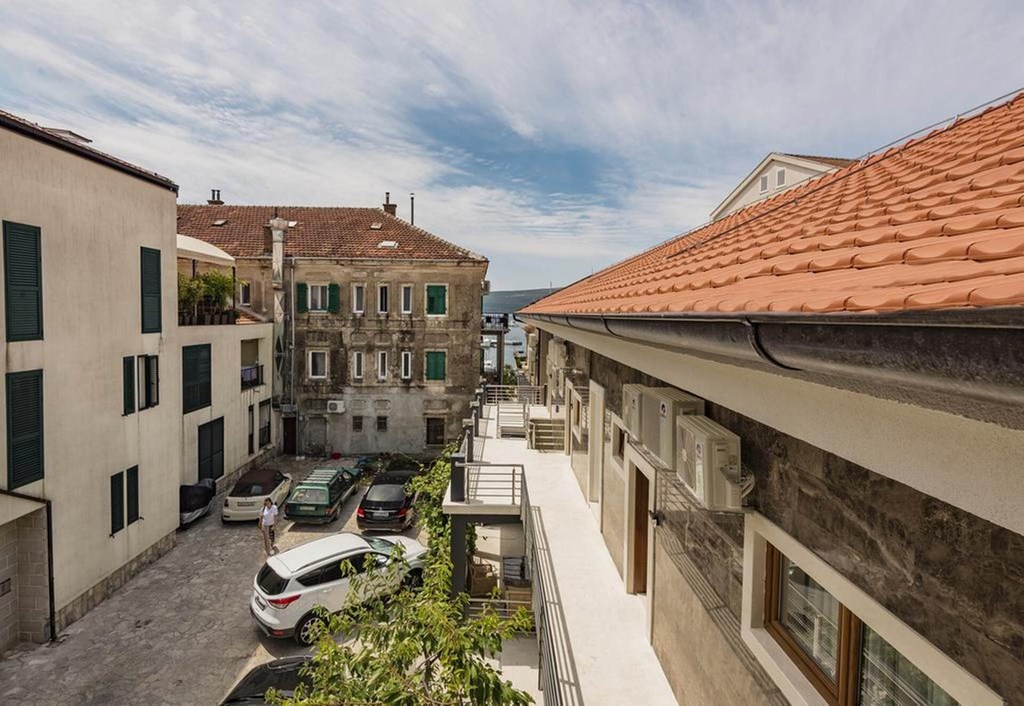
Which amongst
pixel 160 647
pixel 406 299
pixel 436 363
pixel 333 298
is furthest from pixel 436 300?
pixel 160 647

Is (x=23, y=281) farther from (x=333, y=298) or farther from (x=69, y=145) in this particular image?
(x=333, y=298)

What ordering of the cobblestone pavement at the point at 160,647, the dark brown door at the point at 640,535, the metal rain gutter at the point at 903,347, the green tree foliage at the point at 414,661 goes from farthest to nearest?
the cobblestone pavement at the point at 160,647, the dark brown door at the point at 640,535, the green tree foliage at the point at 414,661, the metal rain gutter at the point at 903,347

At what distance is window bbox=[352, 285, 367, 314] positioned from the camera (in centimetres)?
2348

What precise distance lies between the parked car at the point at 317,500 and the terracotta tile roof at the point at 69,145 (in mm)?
8506

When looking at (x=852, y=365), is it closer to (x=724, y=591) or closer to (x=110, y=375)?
(x=724, y=591)

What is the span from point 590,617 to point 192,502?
43.0 feet

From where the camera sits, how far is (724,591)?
3684 millimetres

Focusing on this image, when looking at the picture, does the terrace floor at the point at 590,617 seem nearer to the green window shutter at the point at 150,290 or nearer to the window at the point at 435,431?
the green window shutter at the point at 150,290

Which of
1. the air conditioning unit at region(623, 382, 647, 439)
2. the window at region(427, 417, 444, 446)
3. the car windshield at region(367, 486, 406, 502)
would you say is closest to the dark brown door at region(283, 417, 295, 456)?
the window at region(427, 417, 444, 446)

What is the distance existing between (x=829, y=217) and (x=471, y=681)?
3921mm

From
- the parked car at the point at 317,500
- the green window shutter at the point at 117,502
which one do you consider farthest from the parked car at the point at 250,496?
the green window shutter at the point at 117,502

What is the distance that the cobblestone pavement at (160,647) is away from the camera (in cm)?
862

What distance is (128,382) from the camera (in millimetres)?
12258

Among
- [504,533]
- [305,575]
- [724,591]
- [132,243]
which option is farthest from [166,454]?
[724,591]
